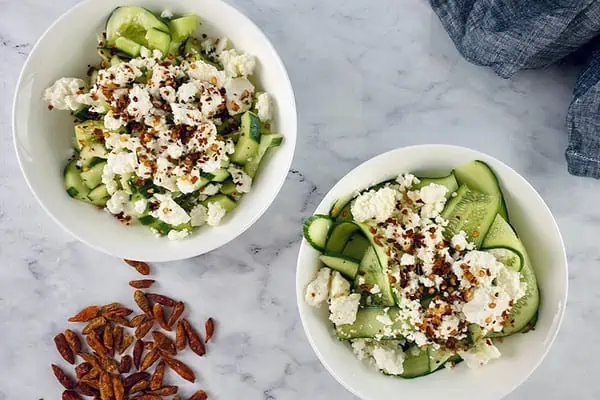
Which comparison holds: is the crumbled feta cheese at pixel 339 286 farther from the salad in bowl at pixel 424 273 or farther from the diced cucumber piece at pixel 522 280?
the diced cucumber piece at pixel 522 280

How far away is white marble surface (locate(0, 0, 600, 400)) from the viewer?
205 centimetres

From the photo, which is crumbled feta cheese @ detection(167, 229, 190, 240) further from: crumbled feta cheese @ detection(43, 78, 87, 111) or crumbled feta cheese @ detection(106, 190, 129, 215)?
crumbled feta cheese @ detection(43, 78, 87, 111)

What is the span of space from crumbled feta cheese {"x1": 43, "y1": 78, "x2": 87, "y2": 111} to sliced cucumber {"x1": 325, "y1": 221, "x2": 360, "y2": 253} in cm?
68

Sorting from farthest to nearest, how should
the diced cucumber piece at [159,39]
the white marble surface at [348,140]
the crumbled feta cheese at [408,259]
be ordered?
the white marble surface at [348,140], the diced cucumber piece at [159,39], the crumbled feta cheese at [408,259]

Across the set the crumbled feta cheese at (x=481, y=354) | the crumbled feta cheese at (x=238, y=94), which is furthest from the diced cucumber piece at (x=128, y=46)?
the crumbled feta cheese at (x=481, y=354)

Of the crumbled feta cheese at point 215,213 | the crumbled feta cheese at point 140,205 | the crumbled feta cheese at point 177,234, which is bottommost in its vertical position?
the crumbled feta cheese at point 177,234

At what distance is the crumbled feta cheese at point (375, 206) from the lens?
1.73 meters

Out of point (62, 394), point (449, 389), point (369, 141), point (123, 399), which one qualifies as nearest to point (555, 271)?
point (449, 389)

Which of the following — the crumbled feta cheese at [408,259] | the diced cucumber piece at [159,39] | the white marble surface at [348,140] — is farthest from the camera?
the white marble surface at [348,140]

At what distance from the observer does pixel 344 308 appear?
68.7 inches

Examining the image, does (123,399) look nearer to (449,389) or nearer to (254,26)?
(449,389)

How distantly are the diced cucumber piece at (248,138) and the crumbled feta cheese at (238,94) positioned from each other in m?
0.03

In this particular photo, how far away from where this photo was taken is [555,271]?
178cm

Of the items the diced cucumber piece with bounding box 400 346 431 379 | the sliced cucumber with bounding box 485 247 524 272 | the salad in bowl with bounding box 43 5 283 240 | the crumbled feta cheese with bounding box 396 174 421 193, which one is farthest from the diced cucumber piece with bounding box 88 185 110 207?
the sliced cucumber with bounding box 485 247 524 272
